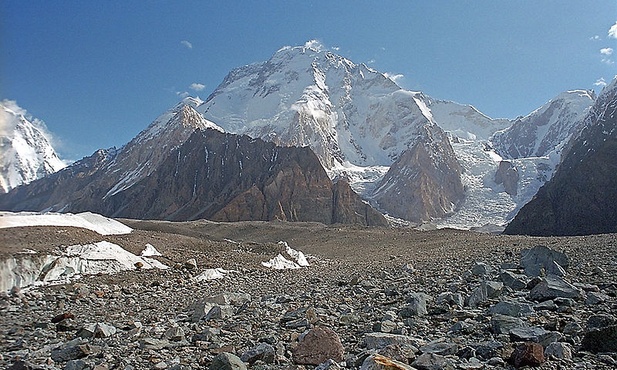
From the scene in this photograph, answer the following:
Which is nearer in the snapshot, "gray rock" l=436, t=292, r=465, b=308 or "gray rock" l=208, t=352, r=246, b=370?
"gray rock" l=208, t=352, r=246, b=370

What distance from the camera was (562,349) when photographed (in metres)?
5.59

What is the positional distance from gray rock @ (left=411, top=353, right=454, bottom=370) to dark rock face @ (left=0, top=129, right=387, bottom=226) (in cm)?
10598

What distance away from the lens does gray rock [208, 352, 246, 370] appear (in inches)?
234

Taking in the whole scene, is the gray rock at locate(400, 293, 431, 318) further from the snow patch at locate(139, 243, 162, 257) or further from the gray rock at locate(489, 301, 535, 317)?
the snow patch at locate(139, 243, 162, 257)

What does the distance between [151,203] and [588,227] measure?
111842mm

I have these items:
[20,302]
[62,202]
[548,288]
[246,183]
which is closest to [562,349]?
[548,288]

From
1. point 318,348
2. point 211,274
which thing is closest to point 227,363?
point 318,348

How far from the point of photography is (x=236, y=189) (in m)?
128

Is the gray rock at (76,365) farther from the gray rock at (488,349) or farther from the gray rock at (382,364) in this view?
the gray rock at (488,349)

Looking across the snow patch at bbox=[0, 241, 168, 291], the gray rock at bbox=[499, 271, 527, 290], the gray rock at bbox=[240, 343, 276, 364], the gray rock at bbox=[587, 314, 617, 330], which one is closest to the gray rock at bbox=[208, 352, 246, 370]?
the gray rock at bbox=[240, 343, 276, 364]

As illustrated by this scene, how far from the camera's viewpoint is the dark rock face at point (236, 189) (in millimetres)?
118062

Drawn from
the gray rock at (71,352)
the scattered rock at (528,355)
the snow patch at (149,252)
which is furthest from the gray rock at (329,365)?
the snow patch at (149,252)

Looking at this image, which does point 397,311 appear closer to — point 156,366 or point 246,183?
point 156,366

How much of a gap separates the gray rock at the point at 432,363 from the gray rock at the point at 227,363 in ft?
7.19
